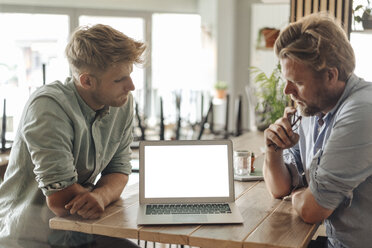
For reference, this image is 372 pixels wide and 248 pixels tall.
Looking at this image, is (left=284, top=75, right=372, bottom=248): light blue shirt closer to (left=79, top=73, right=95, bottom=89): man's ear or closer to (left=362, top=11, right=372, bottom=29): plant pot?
(left=79, top=73, right=95, bottom=89): man's ear

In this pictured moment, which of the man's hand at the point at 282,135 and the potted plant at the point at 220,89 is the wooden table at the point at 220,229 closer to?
the man's hand at the point at 282,135

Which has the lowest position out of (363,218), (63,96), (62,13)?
(363,218)

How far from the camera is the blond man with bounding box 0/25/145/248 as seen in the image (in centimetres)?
169

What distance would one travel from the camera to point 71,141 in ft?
5.92

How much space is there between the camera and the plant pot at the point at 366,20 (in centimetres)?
305

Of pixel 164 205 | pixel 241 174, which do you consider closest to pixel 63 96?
pixel 164 205

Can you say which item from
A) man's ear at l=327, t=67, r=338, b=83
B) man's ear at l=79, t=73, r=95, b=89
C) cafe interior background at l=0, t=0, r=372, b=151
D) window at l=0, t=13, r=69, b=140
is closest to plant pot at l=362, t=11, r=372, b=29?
man's ear at l=327, t=67, r=338, b=83

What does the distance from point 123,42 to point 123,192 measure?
60 cm

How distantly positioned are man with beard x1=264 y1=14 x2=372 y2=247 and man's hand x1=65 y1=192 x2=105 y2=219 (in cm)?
66

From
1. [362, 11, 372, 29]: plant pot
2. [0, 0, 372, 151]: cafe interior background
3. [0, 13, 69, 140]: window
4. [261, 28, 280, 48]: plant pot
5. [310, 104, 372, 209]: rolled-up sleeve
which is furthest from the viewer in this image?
[0, 0, 372, 151]: cafe interior background

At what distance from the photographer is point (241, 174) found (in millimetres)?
2336

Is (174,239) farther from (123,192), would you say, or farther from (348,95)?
(348,95)

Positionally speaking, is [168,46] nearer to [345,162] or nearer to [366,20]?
[366,20]

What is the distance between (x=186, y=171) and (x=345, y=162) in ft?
1.86
